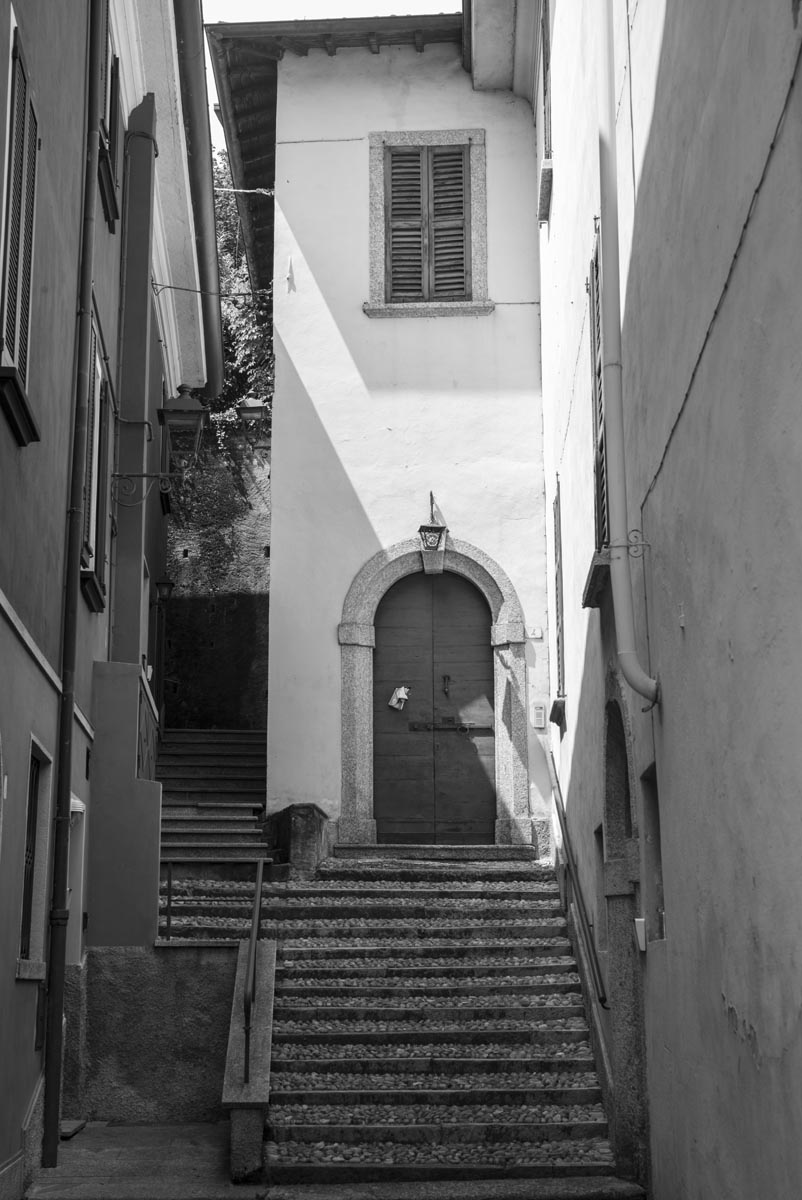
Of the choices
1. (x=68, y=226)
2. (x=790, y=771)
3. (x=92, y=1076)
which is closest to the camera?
(x=790, y=771)

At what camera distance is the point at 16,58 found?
22.1ft

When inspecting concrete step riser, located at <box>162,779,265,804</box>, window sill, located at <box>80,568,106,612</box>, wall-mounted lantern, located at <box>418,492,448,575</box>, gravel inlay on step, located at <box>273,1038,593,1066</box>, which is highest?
wall-mounted lantern, located at <box>418,492,448,575</box>

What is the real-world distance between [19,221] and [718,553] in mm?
3643

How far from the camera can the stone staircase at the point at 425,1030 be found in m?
8.53

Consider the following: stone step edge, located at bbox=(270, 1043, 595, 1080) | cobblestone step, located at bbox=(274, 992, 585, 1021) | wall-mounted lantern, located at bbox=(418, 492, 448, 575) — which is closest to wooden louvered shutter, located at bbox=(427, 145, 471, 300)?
wall-mounted lantern, located at bbox=(418, 492, 448, 575)

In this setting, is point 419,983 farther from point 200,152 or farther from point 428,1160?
point 200,152

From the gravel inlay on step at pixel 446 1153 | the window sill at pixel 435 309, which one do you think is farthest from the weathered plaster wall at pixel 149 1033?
the window sill at pixel 435 309

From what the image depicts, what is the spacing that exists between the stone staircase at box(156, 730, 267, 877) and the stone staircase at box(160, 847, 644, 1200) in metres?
0.53

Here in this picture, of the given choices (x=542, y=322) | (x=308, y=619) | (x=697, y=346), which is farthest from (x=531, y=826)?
(x=697, y=346)

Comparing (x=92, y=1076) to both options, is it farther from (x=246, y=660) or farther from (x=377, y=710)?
(x=246, y=660)

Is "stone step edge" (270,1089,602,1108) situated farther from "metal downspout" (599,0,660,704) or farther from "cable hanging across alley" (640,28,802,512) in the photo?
"cable hanging across alley" (640,28,802,512)

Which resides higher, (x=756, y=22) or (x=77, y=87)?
(x=77, y=87)

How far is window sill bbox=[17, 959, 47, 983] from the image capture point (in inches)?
293

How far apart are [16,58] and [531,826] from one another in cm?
933
